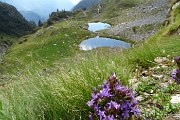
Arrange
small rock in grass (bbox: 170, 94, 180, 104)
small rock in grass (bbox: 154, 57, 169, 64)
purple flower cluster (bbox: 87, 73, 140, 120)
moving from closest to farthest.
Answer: purple flower cluster (bbox: 87, 73, 140, 120) < small rock in grass (bbox: 170, 94, 180, 104) < small rock in grass (bbox: 154, 57, 169, 64)

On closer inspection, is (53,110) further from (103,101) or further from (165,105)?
(165,105)

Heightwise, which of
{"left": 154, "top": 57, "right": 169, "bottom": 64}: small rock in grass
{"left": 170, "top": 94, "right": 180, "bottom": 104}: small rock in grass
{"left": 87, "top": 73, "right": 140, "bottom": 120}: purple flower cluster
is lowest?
{"left": 154, "top": 57, "right": 169, "bottom": 64}: small rock in grass

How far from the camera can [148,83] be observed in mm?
8711

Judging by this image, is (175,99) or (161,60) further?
(161,60)

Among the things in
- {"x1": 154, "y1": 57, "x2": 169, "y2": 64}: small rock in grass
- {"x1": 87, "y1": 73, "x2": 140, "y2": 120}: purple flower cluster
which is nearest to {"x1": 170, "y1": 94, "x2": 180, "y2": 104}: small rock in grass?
{"x1": 87, "y1": 73, "x2": 140, "y2": 120}: purple flower cluster

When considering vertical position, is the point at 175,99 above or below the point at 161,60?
above

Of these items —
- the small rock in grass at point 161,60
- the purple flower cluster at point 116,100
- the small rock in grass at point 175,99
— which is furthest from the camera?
the small rock in grass at point 161,60

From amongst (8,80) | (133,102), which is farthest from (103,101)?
(8,80)

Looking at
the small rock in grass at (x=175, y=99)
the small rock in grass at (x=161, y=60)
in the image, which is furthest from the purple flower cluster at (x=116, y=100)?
the small rock in grass at (x=161, y=60)

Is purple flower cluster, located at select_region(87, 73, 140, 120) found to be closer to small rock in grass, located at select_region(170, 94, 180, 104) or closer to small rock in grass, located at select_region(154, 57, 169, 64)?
small rock in grass, located at select_region(170, 94, 180, 104)

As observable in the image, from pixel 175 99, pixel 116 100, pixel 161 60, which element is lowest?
pixel 161 60

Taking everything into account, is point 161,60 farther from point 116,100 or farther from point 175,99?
point 116,100

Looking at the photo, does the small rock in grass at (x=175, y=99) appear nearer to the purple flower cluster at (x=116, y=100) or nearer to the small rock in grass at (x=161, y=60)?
the purple flower cluster at (x=116, y=100)

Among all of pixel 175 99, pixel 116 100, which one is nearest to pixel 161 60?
pixel 175 99
